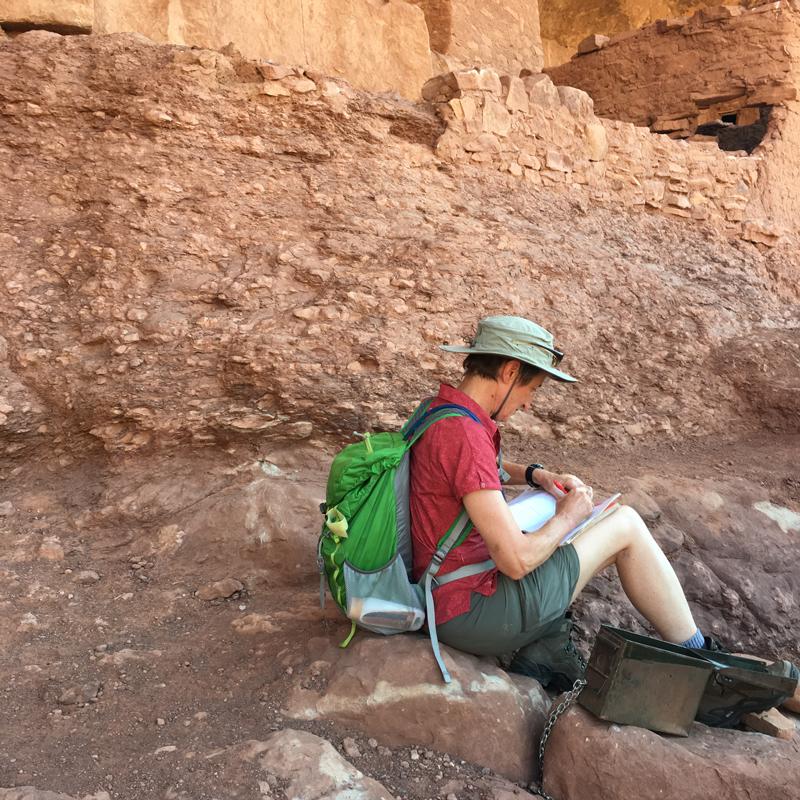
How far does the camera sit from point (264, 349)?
348 cm

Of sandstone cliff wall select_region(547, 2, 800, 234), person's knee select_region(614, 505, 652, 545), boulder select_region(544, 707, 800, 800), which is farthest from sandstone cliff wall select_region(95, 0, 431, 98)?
boulder select_region(544, 707, 800, 800)

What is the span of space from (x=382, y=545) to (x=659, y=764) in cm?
92

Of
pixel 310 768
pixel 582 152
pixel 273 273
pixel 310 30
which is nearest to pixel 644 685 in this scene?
pixel 310 768

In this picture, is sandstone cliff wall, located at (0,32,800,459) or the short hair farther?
sandstone cliff wall, located at (0,32,800,459)

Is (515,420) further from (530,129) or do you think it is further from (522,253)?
(530,129)

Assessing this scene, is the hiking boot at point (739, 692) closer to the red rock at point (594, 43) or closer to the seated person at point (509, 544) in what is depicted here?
the seated person at point (509, 544)

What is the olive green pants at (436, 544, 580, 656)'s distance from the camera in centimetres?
220

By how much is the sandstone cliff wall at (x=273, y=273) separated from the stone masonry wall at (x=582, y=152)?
0.18 feet

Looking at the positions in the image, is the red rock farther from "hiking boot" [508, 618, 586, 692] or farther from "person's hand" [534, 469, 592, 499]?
"hiking boot" [508, 618, 586, 692]

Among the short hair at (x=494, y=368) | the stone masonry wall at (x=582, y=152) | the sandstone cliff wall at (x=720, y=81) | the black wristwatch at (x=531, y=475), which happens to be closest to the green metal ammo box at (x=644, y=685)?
the black wristwatch at (x=531, y=475)

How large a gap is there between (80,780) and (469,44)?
22.5 feet

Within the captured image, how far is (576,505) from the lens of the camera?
227 centimetres

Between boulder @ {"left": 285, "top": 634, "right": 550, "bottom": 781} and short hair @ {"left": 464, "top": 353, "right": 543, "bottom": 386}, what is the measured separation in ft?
2.69

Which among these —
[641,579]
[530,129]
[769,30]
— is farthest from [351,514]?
[769,30]
